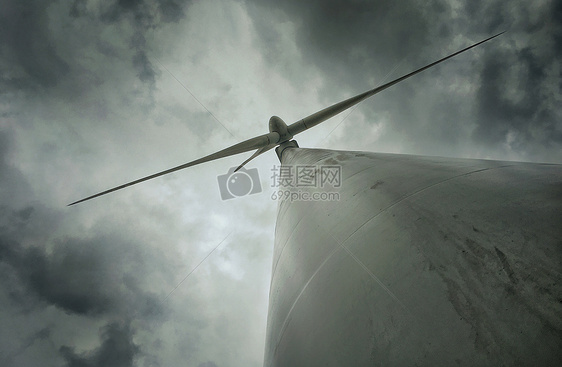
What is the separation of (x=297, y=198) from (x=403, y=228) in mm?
4308

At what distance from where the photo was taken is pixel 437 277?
7.48ft

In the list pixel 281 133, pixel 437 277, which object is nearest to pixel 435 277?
pixel 437 277

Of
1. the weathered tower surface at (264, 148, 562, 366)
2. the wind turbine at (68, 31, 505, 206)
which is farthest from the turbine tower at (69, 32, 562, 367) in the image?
the wind turbine at (68, 31, 505, 206)

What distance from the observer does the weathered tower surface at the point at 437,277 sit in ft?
5.84

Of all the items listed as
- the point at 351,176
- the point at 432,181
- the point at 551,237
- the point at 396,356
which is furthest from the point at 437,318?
the point at 351,176

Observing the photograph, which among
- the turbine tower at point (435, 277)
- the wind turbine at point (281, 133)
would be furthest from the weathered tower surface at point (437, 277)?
the wind turbine at point (281, 133)

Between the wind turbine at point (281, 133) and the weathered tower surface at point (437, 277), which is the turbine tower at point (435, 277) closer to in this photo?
the weathered tower surface at point (437, 277)

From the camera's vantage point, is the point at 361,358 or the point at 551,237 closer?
the point at 551,237

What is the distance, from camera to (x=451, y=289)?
2131mm

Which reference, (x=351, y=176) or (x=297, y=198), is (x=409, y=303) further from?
(x=297, y=198)

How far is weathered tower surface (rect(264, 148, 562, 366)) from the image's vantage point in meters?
1.78

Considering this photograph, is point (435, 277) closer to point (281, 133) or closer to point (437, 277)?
point (437, 277)

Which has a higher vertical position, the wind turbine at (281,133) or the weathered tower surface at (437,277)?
the wind turbine at (281,133)

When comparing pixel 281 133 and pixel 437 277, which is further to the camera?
pixel 281 133
